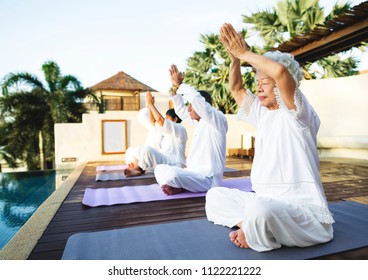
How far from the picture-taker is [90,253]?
4.79 feet

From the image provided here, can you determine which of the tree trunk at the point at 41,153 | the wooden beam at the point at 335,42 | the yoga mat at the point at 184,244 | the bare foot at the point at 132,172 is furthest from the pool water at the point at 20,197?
the wooden beam at the point at 335,42

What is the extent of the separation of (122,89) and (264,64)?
49.1ft

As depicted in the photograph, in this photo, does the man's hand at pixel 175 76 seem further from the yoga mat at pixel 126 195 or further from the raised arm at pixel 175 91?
the yoga mat at pixel 126 195

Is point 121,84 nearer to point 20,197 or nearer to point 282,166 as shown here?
point 20,197

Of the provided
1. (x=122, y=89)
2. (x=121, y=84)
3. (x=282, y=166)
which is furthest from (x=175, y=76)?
(x=121, y=84)

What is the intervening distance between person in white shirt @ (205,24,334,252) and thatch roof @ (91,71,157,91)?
14.7 metres

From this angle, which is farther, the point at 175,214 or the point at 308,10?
the point at 308,10

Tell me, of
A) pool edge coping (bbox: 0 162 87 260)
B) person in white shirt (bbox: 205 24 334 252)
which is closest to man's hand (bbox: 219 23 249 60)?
person in white shirt (bbox: 205 24 334 252)

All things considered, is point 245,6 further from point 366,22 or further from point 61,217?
point 61,217

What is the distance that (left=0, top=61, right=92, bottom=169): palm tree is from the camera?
8.94 metres

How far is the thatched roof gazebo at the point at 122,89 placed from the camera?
46.8 feet

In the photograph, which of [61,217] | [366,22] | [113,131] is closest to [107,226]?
[61,217]
